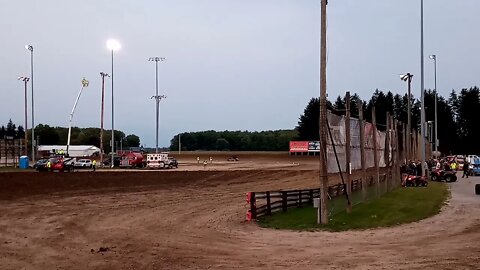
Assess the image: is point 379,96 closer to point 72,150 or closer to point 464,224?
point 72,150

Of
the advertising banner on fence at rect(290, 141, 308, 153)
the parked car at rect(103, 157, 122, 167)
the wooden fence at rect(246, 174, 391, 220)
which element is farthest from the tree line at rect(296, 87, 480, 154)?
the wooden fence at rect(246, 174, 391, 220)

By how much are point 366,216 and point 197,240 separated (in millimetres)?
6936

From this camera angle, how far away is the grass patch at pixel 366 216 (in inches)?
754

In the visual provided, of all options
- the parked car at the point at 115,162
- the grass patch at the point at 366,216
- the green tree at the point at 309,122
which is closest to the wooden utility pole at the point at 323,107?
the grass patch at the point at 366,216

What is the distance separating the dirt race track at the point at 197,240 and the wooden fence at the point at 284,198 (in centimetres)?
92

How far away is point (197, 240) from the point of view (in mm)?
16406

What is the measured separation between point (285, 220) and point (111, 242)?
7050 millimetres

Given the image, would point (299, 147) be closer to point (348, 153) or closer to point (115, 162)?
point (115, 162)

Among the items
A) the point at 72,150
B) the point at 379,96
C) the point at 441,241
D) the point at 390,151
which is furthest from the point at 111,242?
the point at 379,96

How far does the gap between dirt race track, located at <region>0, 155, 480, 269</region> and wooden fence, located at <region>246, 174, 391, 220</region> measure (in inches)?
36.3

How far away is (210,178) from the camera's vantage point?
1957 inches

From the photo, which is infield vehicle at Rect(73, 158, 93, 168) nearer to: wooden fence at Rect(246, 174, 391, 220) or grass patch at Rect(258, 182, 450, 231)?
wooden fence at Rect(246, 174, 391, 220)

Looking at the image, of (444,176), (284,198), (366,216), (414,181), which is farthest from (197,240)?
(444,176)

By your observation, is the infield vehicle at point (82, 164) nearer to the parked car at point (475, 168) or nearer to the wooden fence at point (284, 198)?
the parked car at point (475, 168)
